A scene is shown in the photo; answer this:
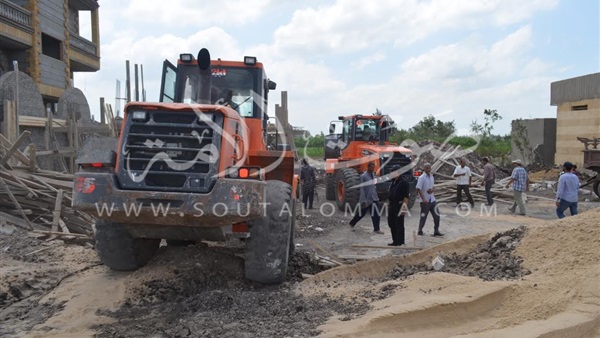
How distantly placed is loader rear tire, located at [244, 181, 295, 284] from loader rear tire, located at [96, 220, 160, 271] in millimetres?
1525

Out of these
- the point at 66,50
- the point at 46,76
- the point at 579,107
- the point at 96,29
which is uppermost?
the point at 96,29

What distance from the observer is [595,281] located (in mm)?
5258

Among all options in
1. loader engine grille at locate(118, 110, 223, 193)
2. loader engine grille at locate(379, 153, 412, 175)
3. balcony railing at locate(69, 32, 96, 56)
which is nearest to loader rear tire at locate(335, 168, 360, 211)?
loader engine grille at locate(379, 153, 412, 175)

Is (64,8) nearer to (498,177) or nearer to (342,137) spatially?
(342,137)

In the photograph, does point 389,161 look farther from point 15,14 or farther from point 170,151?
point 15,14

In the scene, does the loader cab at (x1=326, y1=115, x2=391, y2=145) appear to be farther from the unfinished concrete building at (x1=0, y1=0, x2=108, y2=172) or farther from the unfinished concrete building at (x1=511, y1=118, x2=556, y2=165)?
the unfinished concrete building at (x1=511, y1=118, x2=556, y2=165)

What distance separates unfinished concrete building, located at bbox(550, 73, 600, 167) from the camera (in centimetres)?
2455

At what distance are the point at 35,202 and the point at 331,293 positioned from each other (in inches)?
267

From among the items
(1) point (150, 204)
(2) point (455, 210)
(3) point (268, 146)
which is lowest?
(2) point (455, 210)

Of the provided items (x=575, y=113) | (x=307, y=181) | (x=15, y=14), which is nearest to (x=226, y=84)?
(x=307, y=181)

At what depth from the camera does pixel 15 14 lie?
70.8 feet

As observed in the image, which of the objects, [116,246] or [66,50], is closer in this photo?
[116,246]

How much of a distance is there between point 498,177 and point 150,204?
20.1 metres

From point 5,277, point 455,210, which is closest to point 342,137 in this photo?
point 455,210
